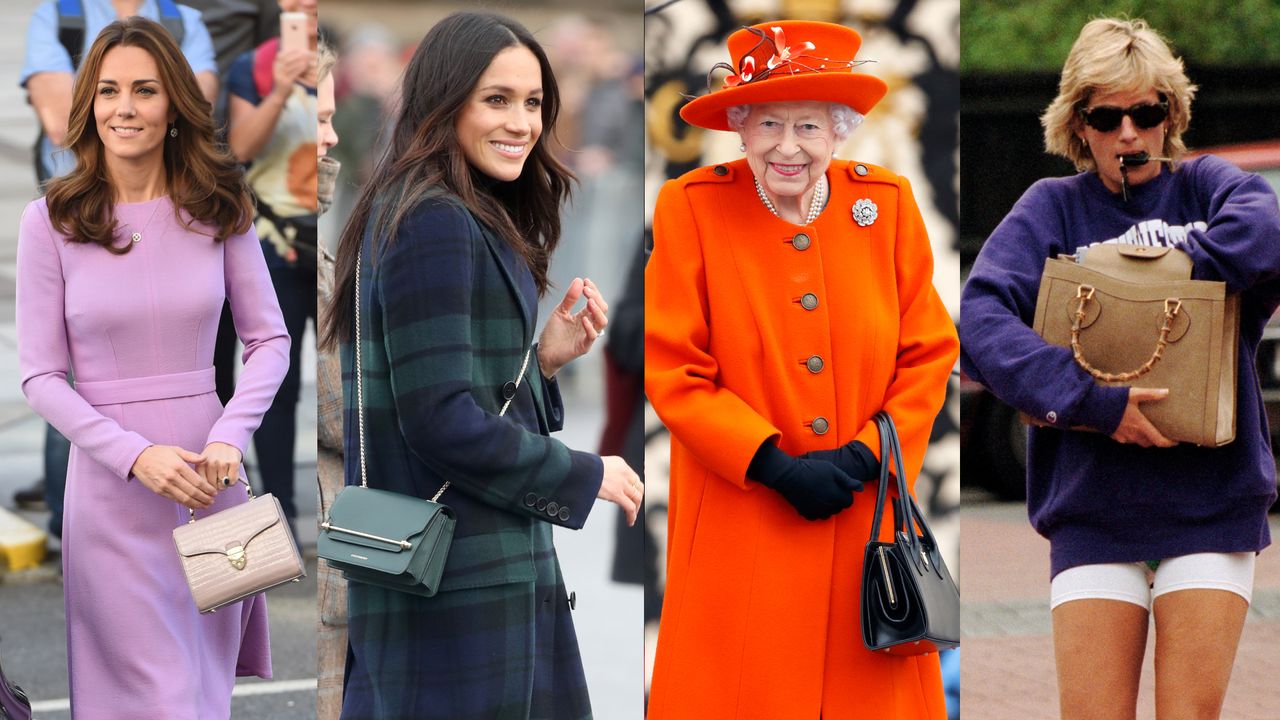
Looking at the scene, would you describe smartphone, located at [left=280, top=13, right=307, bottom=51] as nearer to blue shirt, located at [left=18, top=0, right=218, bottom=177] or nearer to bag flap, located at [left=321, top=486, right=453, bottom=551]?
blue shirt, located at [left=18, top=0, right=218, bottom=177]

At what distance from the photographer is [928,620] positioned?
11.4 feet

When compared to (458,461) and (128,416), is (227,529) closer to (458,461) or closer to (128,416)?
(128,416)

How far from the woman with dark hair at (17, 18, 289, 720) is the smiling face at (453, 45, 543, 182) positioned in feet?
3.35

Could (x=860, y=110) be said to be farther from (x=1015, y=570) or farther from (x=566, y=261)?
(x=1015, y=570)

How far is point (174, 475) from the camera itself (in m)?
3.88

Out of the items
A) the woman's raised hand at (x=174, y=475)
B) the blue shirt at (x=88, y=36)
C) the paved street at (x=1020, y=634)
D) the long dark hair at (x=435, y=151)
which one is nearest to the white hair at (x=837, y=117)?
the long dark hair at (x=435, y=151)

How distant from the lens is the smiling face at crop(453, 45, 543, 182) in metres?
3.25

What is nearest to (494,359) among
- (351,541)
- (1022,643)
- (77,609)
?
(351,541)

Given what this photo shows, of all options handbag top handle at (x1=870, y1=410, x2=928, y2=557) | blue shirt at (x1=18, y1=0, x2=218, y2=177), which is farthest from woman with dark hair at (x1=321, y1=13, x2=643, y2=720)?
blue shirt at (x1=18, y1=0, x2=218, y2=177)

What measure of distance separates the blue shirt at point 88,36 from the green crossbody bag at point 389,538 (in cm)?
302

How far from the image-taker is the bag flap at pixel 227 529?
3.78 m

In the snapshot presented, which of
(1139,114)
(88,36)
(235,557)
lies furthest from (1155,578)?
(88,36)

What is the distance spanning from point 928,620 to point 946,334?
2.21 ft

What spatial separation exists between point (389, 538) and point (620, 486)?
473mm
